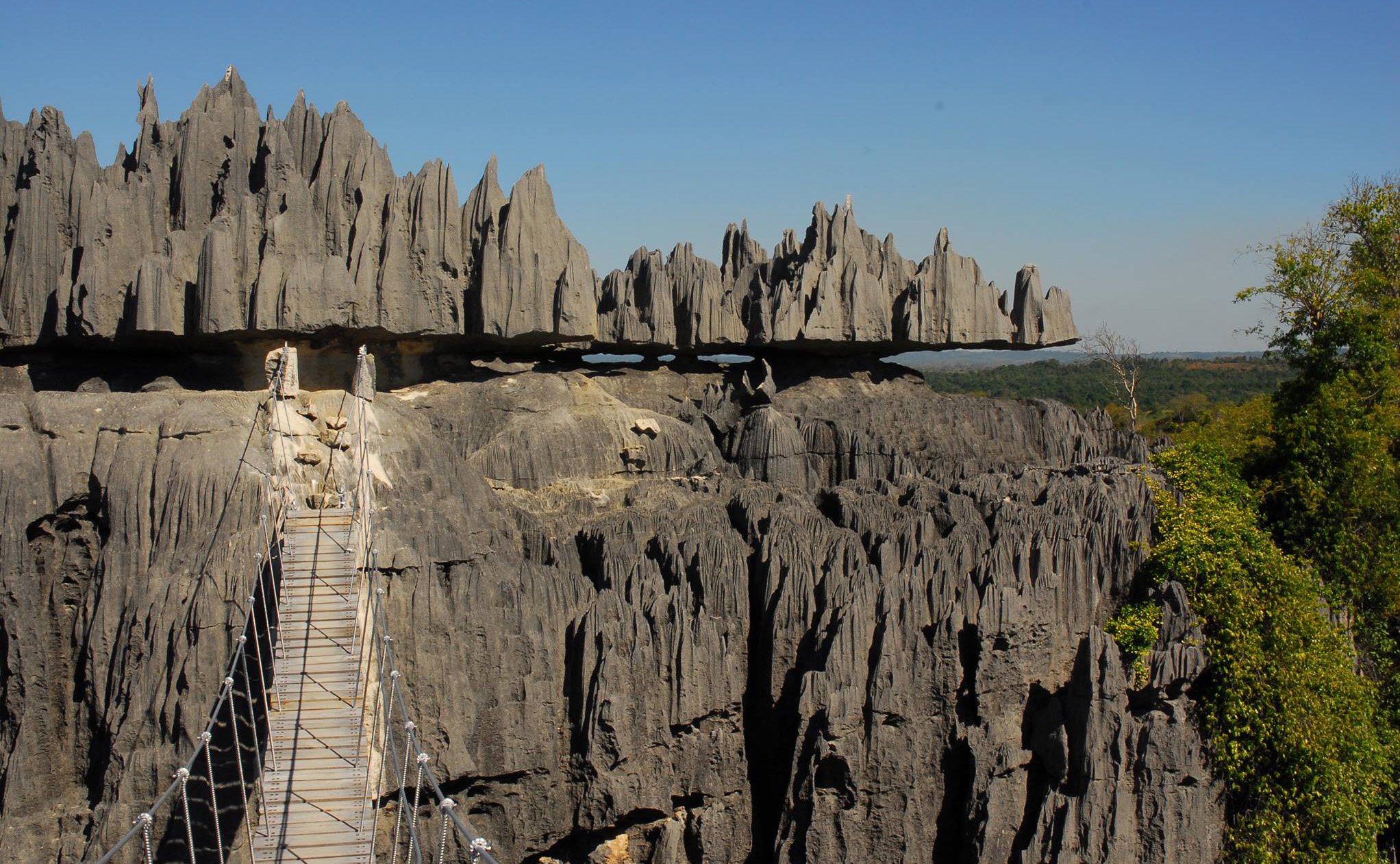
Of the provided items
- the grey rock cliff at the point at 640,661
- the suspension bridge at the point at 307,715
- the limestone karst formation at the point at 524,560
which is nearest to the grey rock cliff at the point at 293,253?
the limestone karst formation at the point at 524,560

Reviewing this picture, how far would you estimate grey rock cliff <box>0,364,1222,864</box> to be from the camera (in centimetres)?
1986

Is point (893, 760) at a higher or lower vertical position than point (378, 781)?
lower

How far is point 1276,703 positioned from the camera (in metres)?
22.3

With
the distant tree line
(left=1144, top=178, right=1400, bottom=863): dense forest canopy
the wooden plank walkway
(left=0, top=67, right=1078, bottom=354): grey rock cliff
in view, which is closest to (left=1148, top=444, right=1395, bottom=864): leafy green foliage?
(left=1144, top=178, right=1400, bottom=863): dense forest canopy

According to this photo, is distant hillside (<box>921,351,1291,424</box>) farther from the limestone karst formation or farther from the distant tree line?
the limestone karst formation

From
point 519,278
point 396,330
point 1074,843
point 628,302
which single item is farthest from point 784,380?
point 1074,843

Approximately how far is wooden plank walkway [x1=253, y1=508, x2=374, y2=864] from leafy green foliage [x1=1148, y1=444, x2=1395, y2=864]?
49.9 feet

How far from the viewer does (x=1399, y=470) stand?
29.3 meters

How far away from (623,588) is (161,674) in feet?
26.1

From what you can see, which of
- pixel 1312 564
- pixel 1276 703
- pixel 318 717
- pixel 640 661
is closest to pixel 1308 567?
pixel 1312 564

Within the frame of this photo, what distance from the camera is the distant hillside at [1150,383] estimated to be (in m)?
93.2

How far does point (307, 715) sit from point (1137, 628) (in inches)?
596

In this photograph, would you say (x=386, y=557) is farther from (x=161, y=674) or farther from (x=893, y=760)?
(x=893, y=760)

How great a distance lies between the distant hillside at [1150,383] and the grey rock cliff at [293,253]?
173 ft
